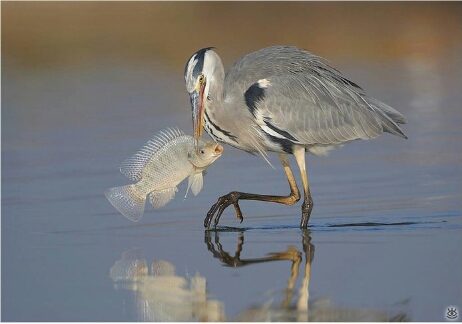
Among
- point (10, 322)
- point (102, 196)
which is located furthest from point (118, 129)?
point (10, 322)

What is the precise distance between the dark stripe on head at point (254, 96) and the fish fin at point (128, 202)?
3.88 ft

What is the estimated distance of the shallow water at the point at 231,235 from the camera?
6.56 metres

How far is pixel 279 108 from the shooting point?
8.83 metres

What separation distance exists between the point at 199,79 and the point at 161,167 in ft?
2.40

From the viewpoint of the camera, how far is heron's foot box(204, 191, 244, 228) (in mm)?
8523

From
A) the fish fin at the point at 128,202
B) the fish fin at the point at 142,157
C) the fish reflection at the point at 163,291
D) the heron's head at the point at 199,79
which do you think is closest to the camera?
the fish reflection at the point at 163,291

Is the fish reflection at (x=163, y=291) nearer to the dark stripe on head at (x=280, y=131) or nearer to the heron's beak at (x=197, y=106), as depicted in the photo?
the heron's beak at (x=197, y=106)

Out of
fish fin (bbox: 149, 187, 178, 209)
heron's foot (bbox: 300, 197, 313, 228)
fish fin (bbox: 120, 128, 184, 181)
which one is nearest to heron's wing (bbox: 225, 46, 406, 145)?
heron's foot (bbox: 300, 197, 313, 228)

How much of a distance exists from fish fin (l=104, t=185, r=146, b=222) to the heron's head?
63cm

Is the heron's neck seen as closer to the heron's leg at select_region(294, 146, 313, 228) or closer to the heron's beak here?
the heron's beak

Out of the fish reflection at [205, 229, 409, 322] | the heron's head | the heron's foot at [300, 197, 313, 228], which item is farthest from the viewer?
the heron's foot at [300, 197, 313, 228]

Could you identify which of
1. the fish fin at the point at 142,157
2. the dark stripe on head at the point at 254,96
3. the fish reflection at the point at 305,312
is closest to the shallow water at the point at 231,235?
the fish reflection at the point at 305,312

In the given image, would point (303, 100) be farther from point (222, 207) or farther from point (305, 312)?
point (305, 312)

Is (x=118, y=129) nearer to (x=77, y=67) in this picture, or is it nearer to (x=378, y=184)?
(x=378, y=184)
